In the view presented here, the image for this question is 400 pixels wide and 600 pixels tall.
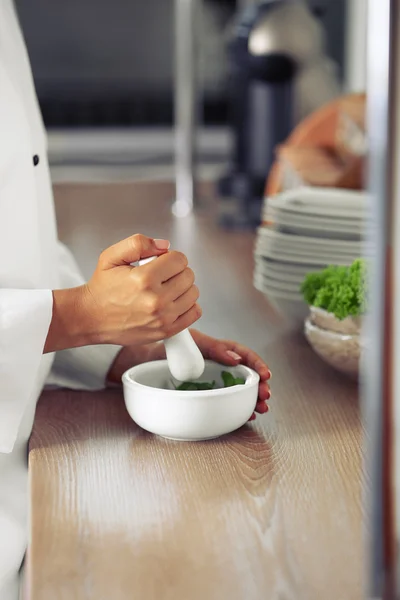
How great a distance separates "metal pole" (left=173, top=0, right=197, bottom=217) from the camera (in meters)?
2.04

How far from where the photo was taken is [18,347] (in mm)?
782

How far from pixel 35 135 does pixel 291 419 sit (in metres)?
0.39

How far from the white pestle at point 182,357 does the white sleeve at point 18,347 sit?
10cm

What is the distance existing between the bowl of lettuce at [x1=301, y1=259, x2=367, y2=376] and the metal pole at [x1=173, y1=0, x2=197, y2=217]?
3.53ft

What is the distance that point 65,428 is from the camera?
0.83 meters

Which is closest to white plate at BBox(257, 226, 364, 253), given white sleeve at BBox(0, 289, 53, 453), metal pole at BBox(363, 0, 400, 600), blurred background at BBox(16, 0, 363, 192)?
white sleeve at BBox(0, 289, 53, 453)

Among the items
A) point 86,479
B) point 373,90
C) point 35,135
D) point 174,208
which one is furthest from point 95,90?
point 373,90

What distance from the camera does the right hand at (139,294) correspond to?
773mm

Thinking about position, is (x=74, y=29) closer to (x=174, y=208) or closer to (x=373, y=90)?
(x=174, y=208)

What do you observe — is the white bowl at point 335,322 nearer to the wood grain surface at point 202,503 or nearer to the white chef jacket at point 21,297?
the wood grain surface at point 202,503

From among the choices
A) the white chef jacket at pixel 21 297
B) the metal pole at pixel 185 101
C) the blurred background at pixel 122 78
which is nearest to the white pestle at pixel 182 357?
the white chef jacket at pixel 21 297

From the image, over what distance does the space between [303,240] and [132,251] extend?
1.16 ft

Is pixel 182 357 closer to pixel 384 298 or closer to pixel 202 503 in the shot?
pixel 202 503

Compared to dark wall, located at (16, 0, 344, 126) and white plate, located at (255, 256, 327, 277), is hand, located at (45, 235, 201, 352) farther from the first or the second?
dark wall, located at (16, 0, 344, 126)
